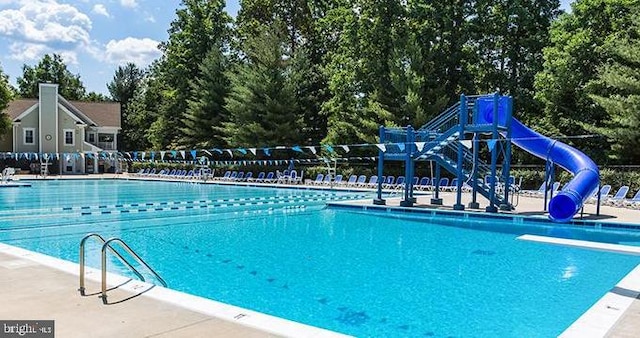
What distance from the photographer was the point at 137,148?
5091 cm

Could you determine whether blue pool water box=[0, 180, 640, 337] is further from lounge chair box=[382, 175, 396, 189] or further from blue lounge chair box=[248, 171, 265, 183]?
blue lounge chair box=[248, 171, 265, 183]

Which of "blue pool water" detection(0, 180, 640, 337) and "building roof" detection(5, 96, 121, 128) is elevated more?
"building roof" detection(5, 96, 121, 128)

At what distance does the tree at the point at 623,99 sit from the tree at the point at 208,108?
986 inches

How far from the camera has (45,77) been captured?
56.4 m

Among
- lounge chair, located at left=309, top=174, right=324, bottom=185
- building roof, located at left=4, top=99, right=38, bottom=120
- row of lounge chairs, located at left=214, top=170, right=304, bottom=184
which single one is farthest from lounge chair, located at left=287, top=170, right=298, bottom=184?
building roof, located at left=4, top=99, right=38, bottom=120

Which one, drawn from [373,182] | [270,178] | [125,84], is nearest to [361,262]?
[373,182]

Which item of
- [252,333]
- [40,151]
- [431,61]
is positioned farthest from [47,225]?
[40,151]

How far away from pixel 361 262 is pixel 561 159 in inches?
344

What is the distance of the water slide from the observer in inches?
433

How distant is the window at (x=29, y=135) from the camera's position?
4084 centimetres

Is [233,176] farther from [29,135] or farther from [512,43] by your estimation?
[29,135]

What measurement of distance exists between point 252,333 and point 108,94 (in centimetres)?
6442

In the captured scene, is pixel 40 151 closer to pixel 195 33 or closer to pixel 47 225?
pixel 195 33

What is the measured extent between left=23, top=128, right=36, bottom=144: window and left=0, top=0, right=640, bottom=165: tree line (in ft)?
18.7
